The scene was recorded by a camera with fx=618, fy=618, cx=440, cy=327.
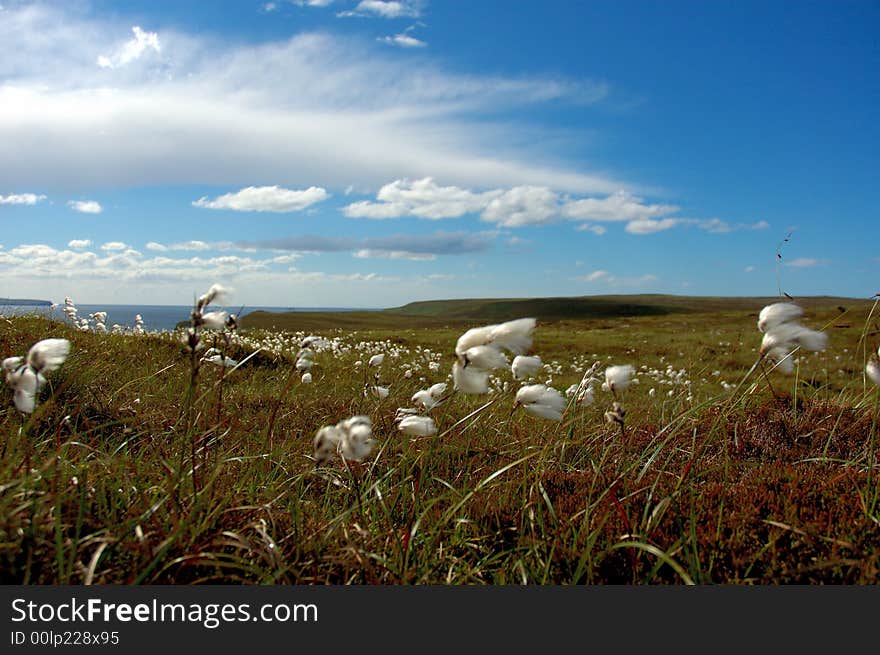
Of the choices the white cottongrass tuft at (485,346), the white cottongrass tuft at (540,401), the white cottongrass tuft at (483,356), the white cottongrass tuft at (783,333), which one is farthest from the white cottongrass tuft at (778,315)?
the white cottongrass tuft at (483,356)

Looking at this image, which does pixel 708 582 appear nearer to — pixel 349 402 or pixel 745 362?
pixel 349 402

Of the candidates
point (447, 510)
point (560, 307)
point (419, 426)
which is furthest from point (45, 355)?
point (560, 307)

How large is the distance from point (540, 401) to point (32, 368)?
2.88 metres

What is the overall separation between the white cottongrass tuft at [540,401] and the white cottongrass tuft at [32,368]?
2.59 meters

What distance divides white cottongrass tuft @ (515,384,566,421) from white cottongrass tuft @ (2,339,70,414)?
2592 millimetres

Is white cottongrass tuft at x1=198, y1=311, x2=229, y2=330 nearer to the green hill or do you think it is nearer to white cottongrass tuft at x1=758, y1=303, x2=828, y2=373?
white cottongrass tuft at x1=758, y1=303, x2=828, y2=373

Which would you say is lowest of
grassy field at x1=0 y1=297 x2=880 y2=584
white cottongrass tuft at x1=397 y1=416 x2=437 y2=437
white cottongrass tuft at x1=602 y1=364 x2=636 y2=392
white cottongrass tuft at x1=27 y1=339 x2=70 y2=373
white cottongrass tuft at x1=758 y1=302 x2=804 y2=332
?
grassy field at x1=0 y1=297 x2=880 y2=584

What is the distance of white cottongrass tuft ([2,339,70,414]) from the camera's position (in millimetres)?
3217

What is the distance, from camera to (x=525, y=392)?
3.86 meters

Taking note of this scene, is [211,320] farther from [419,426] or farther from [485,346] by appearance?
[485,346]

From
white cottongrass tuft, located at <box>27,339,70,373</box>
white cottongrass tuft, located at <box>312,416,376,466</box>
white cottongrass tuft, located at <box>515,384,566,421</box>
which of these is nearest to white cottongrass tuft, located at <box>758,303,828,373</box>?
white cottongrass tuft, located at <box>515,384,566,421</box>

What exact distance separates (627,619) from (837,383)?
1948 centimetres

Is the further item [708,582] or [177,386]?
[177,386]

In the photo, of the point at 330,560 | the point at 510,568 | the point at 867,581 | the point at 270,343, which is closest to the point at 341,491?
the point at 330,560
